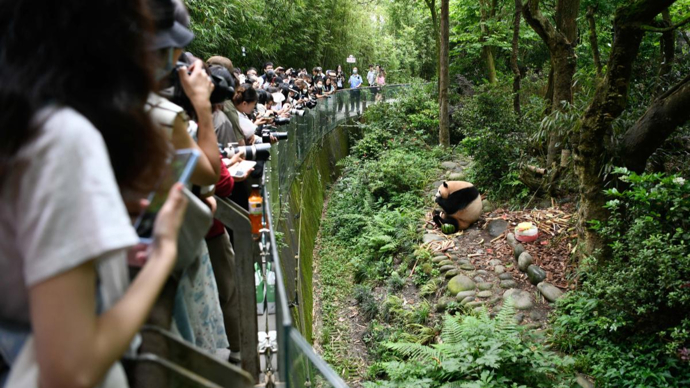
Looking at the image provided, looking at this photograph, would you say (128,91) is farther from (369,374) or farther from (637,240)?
(369,374)

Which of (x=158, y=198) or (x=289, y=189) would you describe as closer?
(x=158, y=198)

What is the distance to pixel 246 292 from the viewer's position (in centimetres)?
285

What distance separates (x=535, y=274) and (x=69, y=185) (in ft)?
21.2

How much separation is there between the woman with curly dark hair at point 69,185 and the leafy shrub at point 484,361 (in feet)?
13.6

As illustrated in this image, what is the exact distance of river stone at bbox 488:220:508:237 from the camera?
8164 mm

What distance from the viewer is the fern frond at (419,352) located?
17.9ft

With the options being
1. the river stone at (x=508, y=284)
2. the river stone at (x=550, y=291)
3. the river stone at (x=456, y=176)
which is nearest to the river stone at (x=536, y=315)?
the river stone at (x=550, y=291)

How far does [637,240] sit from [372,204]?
6842 mm

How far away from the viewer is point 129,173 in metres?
1.13

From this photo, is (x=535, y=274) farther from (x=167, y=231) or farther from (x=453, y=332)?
(x=167, y=231)

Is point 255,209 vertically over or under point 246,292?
over

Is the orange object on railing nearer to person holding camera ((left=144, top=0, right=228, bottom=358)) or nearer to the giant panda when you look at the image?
person holding camera ((left=144, top=0, right=228, bottom=358))

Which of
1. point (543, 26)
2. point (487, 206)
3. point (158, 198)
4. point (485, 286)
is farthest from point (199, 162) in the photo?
point (487, 206)

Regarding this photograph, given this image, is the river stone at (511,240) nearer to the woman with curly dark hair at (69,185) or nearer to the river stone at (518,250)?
the river stone at (518,250)
